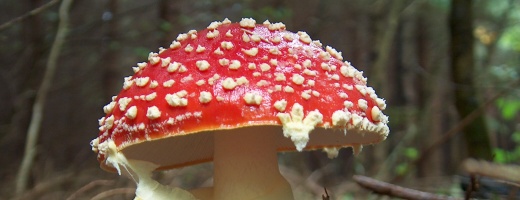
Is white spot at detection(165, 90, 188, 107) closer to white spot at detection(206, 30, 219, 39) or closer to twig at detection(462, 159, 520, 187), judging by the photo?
white spot at detection(206, 30, 219, 39)

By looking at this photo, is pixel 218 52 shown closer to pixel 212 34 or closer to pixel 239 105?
pixel 212 34

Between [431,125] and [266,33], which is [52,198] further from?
[431,125]

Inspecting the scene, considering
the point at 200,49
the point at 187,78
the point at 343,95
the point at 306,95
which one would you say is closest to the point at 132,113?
the point at 187,78

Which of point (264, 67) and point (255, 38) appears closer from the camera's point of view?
point (264, 67)

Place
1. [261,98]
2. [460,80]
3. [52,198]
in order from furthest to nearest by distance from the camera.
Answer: [52,198] < [460,80] < [261,98]

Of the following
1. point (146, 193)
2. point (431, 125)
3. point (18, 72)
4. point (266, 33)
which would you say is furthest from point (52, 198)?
point (431, 125)

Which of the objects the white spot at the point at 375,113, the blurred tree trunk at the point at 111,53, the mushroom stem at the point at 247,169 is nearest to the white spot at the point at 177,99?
the mushroom stem at the point at 247,169

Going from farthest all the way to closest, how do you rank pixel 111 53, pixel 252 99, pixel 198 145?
1. pixel 111 53
2. pixel 198 145
3. pixel 252 99

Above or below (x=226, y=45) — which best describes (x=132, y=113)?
below
